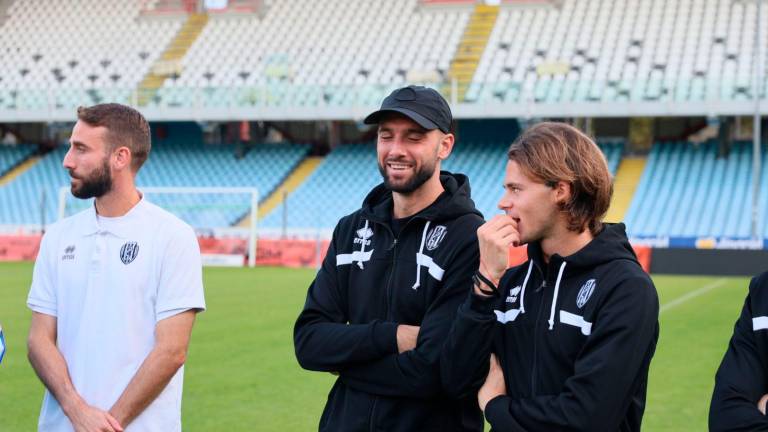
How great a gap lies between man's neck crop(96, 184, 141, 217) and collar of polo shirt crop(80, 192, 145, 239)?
3 cm

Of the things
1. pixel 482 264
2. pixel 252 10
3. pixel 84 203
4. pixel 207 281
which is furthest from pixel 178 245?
pixel 252 10

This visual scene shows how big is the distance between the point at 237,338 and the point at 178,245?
369 inches

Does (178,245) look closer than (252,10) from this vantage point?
Yes

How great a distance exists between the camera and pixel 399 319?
4172 mm

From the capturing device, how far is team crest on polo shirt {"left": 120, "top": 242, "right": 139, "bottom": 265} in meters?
4.29

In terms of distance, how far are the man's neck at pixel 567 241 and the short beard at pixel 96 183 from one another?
1.82 m

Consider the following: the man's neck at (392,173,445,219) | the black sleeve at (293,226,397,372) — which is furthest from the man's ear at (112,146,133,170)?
the man's neck at (392,173,445,219)

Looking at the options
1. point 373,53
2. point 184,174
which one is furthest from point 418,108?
point 373,53

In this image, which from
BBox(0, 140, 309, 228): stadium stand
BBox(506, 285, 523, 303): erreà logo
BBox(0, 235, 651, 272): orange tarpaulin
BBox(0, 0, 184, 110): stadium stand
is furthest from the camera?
BBox(0, 0, 184, 110): stadium stand

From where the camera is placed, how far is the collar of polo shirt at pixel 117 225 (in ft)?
14.3

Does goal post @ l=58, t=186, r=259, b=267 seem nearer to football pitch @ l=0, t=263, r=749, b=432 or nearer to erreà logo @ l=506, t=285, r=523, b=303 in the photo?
football pitch @ l=0, t=263, r=749, b=432

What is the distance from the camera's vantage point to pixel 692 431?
8.34m

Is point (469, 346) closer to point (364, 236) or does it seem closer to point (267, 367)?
point (364, 236)

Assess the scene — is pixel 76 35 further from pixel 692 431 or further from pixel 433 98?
pixel 433 98
